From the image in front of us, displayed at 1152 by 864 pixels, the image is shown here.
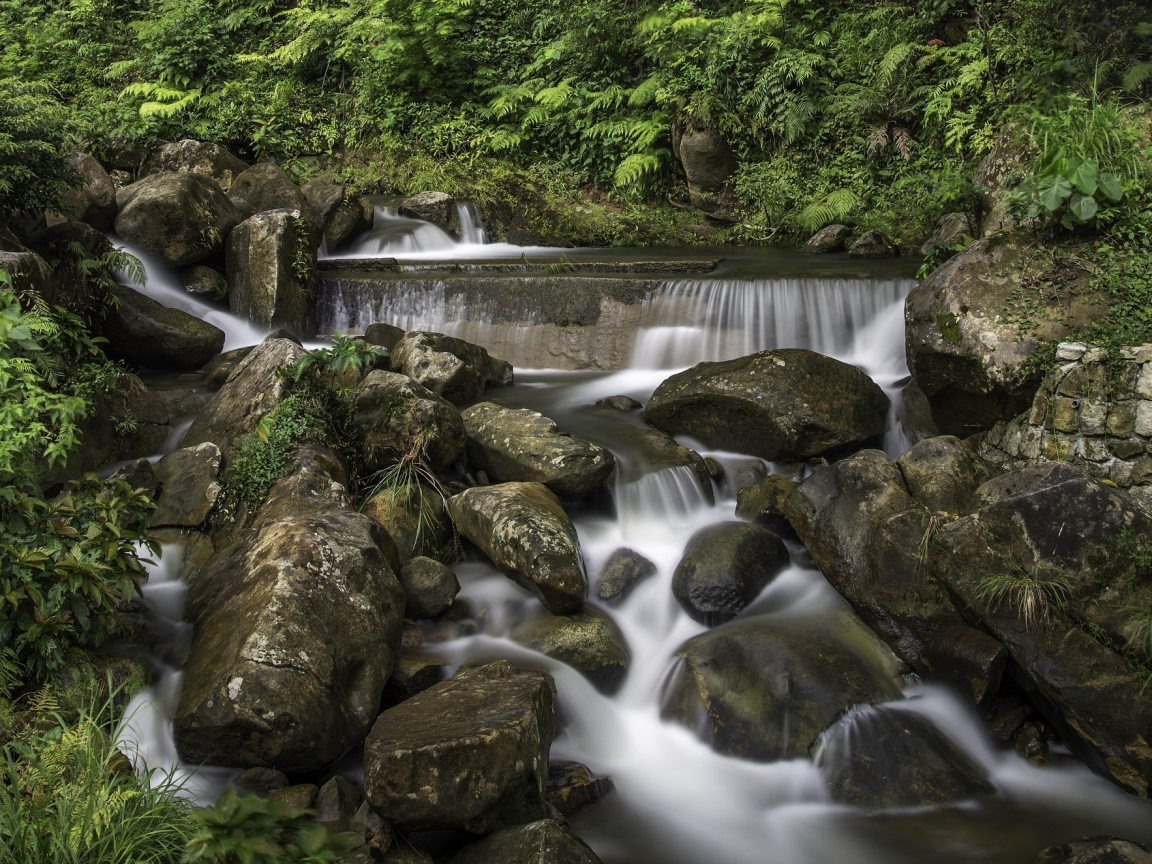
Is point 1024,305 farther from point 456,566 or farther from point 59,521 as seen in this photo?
point 59,521

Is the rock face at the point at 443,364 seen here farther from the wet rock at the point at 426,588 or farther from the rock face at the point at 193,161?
the rock face at the point at 193,161

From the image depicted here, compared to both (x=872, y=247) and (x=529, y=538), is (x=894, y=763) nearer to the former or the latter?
(x=529, y=538)

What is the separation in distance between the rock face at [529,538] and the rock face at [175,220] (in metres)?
5.68

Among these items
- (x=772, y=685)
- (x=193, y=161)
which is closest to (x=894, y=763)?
(x=772, y=685)

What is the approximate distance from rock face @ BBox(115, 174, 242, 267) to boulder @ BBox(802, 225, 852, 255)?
773cm

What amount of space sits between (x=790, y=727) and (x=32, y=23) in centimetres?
2058

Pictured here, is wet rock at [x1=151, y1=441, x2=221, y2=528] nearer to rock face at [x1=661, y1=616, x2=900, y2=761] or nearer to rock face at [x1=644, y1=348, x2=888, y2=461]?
rock face at [x1=661, y1=616, x2=900, y2=761]

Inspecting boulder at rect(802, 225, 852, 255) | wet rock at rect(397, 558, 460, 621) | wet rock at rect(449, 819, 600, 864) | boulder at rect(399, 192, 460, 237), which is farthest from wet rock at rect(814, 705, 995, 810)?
boulder at rect(399, 192, 460, 237)

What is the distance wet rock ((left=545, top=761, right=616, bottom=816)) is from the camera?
4.21 m

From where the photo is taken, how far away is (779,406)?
6707 millimetres

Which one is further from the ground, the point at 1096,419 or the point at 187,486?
the point at 1096,419

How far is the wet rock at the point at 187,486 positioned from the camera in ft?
18.8

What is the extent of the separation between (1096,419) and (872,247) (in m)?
5.87

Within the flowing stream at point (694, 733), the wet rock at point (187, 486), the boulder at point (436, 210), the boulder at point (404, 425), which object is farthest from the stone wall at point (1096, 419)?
the boulder at point (436, 210)
